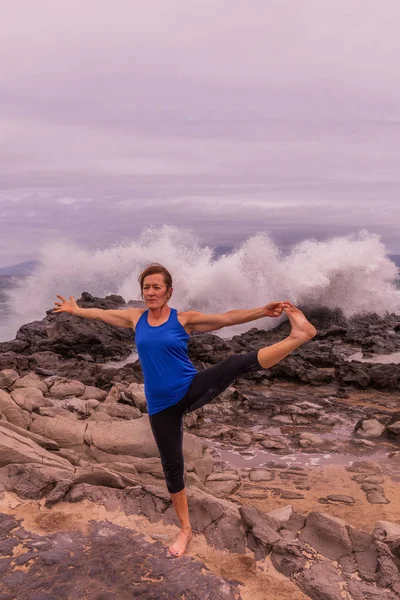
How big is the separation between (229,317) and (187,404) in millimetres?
661

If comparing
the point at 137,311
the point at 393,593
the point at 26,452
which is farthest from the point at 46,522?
the point at 393,593

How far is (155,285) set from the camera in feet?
11.3

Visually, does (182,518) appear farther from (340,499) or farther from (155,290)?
(340,499)

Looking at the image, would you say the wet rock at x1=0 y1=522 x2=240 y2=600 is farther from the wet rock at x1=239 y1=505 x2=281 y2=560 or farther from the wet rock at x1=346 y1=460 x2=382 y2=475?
the wet rock at x1=346 y1=460 x2=382 y2=475

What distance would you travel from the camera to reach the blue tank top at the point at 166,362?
11.0ft

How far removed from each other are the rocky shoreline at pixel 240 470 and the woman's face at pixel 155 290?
1.78 metres

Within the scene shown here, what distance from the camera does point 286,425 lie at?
9.73m

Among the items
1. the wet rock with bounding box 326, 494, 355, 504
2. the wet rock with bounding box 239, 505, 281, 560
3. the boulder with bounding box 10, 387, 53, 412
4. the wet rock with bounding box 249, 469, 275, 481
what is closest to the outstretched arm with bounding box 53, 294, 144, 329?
the wet rock with bounding box 239, 505, 281, 560

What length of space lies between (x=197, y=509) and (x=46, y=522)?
1.22 metres

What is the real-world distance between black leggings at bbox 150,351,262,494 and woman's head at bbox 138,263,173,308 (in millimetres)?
576

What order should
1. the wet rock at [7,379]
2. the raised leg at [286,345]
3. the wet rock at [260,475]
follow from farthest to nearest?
1. the wet rock at [7,379]
2. the wet rock at [260,475]
3. the raised leg at [286,345]

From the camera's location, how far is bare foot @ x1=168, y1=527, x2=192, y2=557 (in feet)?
11.6

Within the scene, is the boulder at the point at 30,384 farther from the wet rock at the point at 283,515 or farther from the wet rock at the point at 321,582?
the wet rock at the point at 321,582

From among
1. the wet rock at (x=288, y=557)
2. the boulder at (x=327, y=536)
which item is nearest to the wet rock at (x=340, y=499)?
the boulder at (x=327, y=536)
